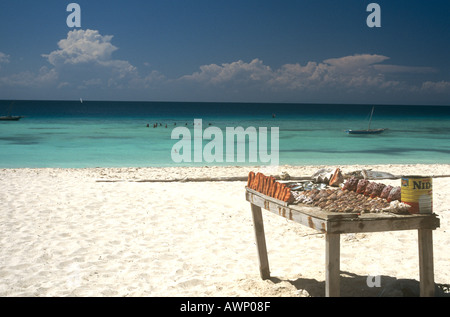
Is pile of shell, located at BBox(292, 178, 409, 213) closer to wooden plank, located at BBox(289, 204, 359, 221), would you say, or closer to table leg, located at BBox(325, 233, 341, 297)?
wooden plank, located at BBox(289, 204, 359, 221)

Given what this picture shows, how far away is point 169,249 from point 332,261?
3.24m

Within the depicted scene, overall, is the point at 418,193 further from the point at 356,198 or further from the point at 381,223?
the point at 356,198

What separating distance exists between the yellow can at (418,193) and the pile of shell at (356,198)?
9 cm

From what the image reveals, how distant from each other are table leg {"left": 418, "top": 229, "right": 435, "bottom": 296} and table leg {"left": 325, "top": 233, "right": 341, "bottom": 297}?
812 mm

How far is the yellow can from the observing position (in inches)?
143

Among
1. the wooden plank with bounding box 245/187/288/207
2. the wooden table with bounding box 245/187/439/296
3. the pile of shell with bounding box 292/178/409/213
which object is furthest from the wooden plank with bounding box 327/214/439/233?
the wooden plank with bounding box 245/187/288/207

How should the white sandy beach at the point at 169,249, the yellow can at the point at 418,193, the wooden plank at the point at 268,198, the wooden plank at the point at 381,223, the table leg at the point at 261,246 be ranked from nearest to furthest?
the wooden plank at the point at 381,223 < the yellow can at the point at 418,193 < the wooden plank at the point at 268,198 < the white sandy beach at the point at 169,249 < the table leg at the point at 261,246

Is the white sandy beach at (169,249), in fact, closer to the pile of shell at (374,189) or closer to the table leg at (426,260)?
the table leg at (426,260)

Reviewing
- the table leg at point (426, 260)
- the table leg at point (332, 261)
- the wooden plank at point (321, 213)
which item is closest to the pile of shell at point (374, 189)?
the table leg at point (426, 260)

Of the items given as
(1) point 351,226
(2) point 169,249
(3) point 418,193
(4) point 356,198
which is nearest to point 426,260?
(3) point 418,193

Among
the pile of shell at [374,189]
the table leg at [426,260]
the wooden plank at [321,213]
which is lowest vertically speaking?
the table leg at [426,260]

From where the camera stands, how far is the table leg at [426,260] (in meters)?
3.81

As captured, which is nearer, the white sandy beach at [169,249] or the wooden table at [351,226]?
the wooden table at [351,226]

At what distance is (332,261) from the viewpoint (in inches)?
142
